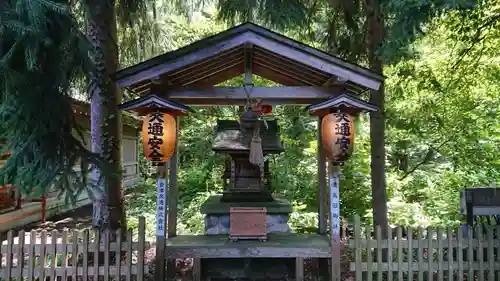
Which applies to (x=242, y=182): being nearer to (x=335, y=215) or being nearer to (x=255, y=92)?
(x=255, y=92)

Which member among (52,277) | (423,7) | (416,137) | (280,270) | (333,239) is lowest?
(280,270)

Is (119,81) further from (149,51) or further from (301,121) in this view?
(301,121)

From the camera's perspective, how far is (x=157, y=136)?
505 centimetres

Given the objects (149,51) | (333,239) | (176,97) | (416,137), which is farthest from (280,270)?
(416,137)

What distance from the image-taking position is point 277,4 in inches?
231

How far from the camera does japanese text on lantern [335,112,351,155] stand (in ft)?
16.4

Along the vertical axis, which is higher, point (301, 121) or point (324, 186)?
point (301, 121)

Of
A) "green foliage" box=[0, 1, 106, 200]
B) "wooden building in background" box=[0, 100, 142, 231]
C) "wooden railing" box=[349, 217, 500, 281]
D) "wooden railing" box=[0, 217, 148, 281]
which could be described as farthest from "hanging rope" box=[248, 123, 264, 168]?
"wooden building in background" box=[0, 100, 142, 231]

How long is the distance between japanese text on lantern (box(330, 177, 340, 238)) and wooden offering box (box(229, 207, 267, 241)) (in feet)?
3.59

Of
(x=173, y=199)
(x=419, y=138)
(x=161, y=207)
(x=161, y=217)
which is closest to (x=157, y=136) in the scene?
(x=161, y=207)

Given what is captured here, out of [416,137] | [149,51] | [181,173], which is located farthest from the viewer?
[181,173]

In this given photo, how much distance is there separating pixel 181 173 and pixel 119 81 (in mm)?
10319

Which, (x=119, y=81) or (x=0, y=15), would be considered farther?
(x=119, y=81)

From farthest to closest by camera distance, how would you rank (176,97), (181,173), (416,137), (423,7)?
(181,173), (416,137), (176,97), (423,7)
